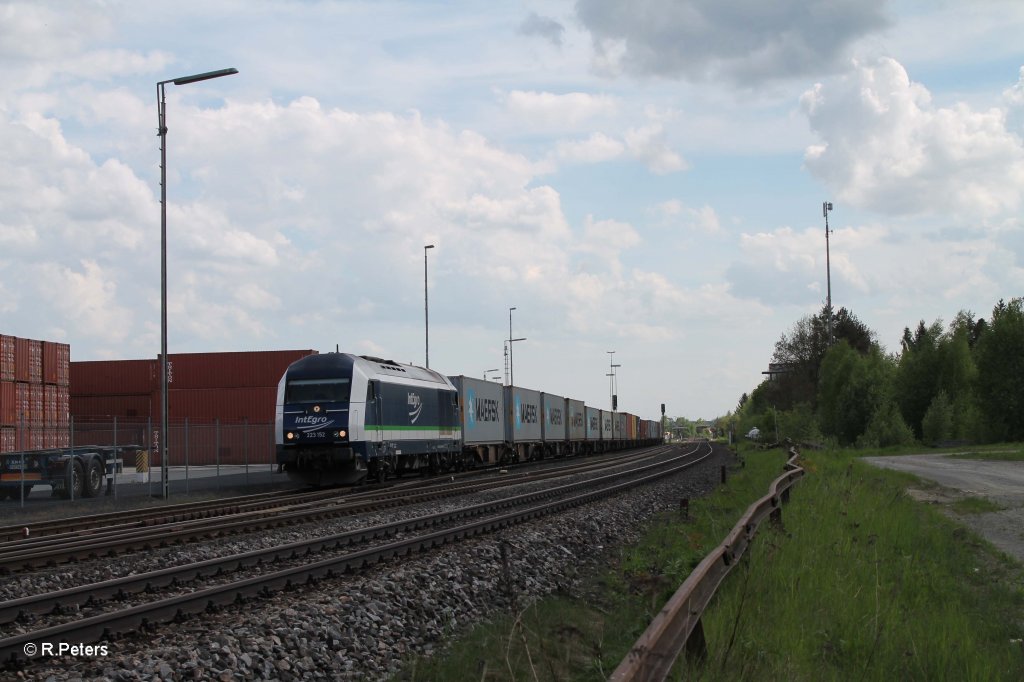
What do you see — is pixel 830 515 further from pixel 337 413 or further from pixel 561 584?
pixel 337 413

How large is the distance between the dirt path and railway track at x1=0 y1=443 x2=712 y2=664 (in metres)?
Result: 6.89

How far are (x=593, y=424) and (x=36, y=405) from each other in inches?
1274

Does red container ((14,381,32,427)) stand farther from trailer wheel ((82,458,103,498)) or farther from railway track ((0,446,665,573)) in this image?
railway track ((0,446,665,573))

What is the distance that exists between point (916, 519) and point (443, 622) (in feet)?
24.1

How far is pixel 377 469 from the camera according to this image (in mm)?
26359

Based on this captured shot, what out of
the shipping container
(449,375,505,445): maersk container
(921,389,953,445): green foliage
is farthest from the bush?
(449,375,505,445): maersk container

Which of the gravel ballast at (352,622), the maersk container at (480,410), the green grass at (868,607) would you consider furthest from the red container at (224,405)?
the green grass at (868,607)

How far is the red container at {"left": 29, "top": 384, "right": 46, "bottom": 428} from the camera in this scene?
43688mm

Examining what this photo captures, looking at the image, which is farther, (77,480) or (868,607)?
(77,480)

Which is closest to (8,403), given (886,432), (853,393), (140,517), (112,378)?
(112,378)

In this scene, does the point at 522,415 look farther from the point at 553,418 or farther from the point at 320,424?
the point at 320,424

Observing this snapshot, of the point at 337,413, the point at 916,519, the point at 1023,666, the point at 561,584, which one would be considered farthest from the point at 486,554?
the point at 337,413

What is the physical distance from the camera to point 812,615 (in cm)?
698

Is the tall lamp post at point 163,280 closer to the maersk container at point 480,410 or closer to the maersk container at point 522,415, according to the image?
the maersk container at point 480,410
